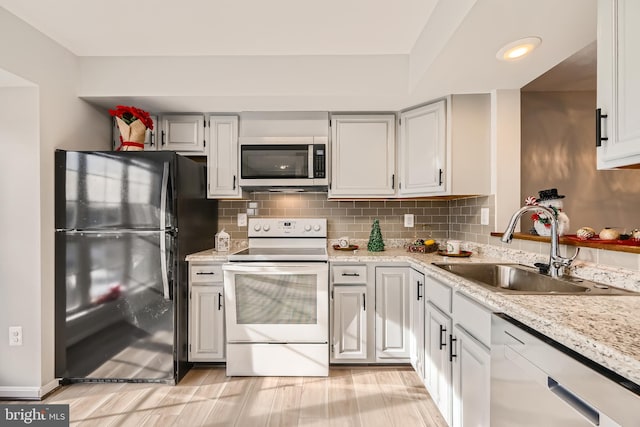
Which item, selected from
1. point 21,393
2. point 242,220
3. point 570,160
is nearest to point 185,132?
point 242,220

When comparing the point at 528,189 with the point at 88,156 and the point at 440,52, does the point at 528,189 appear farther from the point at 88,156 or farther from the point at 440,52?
the point at 88,156

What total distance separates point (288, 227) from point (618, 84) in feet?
7.90

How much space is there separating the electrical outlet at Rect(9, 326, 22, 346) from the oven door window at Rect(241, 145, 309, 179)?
5.87ft

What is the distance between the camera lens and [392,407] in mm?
2102

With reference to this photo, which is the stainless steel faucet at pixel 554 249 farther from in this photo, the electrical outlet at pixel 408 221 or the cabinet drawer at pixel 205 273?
the cabinet drawer at pixel 205 273

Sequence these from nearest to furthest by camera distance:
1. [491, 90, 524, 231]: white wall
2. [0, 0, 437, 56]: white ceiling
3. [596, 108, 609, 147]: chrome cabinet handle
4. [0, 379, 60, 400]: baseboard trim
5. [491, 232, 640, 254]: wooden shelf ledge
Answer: [596, 108, 609, 147]: chrome cabinet handle, [491, 232, 640, 254]: wooden shelf ledge, [0, 0, 437, 56]: white ceiling, [0, 379, 60, 400]: baseboard trim, [491, 90, 524, 231]: white wall

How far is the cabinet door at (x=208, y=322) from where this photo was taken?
2.54m

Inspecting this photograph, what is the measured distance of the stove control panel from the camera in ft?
10.1

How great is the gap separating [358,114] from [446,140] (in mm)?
753

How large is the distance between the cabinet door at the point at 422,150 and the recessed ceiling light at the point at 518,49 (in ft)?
2.10

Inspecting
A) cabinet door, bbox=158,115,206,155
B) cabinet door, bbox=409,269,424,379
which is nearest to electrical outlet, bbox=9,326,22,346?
cabinet door, bbox=158,115,206,155

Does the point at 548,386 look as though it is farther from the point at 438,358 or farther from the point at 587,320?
the point at 438,358

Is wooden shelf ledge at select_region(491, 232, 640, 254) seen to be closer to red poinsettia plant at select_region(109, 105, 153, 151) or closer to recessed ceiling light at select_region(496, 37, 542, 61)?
recessed ceiling light at select_region(496, 37, 542, 61)

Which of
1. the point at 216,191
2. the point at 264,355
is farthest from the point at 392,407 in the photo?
the point at 216,191
